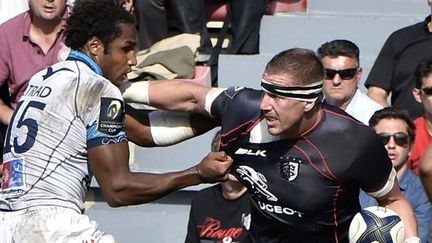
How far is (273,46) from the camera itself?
8.34 metres

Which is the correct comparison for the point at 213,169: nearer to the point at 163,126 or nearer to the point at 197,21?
the point at 163,126

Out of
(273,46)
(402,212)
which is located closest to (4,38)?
(273,46)

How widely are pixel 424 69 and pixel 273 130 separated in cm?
185

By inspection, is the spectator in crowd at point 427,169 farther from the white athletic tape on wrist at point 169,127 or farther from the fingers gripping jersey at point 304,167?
the white athletic tape on wrist at point 169,127

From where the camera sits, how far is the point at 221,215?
6.65 m

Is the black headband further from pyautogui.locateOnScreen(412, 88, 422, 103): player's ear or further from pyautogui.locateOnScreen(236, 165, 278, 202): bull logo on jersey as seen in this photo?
pyautogui.locateOnScreen(412, 88, 422, 103): player's ear

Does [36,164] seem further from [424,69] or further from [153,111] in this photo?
[424,69]

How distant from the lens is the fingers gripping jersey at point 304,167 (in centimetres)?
526

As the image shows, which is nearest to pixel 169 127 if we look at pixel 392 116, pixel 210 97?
pixel 210 97

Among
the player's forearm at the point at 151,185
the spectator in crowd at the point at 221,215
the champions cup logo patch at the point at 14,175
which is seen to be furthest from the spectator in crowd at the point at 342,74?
the champions cup logo patch at the point at 14,175

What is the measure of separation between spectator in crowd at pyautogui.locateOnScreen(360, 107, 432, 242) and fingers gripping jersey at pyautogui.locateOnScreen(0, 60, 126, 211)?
198 cm

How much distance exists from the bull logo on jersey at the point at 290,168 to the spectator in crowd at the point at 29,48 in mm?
2393

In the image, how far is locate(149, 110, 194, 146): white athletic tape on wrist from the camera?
5715 mm

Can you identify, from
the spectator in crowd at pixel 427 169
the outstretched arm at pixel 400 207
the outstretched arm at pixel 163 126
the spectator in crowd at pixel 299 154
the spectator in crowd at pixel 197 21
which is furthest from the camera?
the spectator in crowd at pixel 197 21
